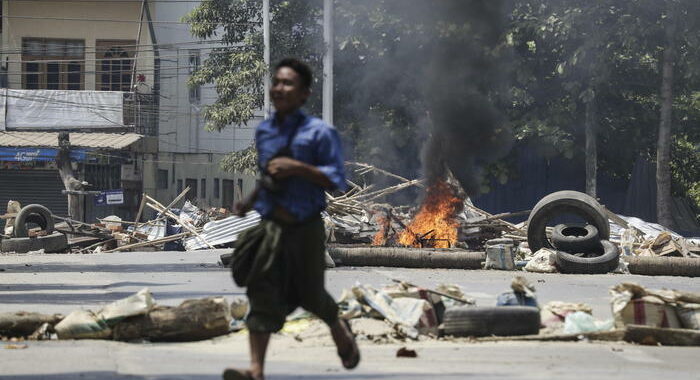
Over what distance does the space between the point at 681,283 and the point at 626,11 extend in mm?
12423

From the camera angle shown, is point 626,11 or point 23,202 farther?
point 23,202

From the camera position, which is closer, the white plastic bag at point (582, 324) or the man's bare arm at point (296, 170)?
the man's bare arm at point (296, 170)

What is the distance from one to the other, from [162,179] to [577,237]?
1204 inches

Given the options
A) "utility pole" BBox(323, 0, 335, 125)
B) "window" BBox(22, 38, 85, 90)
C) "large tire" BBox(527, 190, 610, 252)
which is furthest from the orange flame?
"window" BBox(22, 38, 85, 90)

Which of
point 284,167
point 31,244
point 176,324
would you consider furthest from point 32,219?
point 284,167

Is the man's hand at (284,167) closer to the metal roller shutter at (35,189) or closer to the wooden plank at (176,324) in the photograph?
the wooden plank at (176,324)

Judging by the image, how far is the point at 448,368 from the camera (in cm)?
631

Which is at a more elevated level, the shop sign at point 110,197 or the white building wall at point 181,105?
the white building wall at point 181,105

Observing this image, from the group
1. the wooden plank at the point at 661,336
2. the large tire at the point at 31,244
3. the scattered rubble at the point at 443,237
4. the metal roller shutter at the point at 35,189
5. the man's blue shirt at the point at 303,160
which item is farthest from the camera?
the metal roller shutter at the point at 35,189

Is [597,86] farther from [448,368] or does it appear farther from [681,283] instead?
[448,368]

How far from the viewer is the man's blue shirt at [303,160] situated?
206 inches

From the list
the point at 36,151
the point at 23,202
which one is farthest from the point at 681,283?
the point at 23,202

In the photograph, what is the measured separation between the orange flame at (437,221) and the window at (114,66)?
23.6 metres

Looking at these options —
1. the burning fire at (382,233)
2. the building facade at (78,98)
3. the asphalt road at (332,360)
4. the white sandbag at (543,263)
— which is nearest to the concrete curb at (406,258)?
the white sandbag at (543,263)
